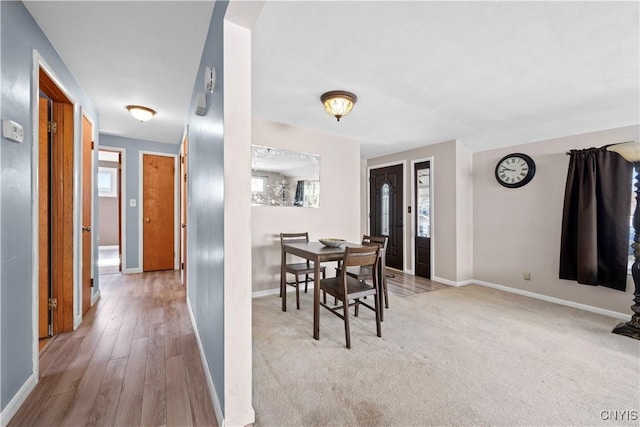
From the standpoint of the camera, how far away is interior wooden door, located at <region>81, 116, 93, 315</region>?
278 cm

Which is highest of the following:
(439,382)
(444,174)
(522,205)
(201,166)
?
(444,174)

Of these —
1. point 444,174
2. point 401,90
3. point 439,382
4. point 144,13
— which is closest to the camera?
point 144,13

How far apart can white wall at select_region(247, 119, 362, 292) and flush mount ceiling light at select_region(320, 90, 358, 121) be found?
1.16 metres

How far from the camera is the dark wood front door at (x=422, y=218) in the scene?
4688 millimetres

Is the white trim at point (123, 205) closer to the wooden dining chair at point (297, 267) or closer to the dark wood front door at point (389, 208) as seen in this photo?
the wooden dining chair at point (297, 267)

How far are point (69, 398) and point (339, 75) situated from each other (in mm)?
2883

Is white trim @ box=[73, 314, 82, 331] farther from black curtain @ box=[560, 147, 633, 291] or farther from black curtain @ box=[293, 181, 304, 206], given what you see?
black curtain @ box=[560, 147, 633, 291]

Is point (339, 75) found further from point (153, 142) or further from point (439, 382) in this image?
point (153, 142)

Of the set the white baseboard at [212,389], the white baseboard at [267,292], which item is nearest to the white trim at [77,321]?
the white baseboard at [212,389]

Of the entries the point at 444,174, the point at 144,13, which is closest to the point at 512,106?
the point at 444,174

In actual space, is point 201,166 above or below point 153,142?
below

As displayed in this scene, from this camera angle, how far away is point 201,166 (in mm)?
2072

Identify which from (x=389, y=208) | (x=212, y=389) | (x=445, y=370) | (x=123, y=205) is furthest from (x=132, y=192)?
(x=445, y=370)

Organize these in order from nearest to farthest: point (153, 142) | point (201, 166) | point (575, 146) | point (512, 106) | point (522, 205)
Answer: point (201, 166), point (512, 106), point (575, 146), point (522, 205), point (153, 142)
